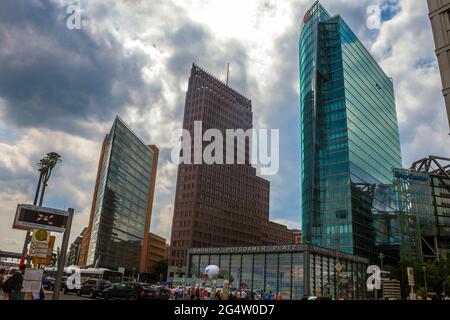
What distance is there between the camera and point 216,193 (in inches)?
5773

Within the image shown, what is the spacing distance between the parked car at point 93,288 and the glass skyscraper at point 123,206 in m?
85.4

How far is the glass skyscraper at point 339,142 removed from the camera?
86938 mm

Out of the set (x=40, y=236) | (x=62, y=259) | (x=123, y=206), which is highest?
(x=123, y=206)

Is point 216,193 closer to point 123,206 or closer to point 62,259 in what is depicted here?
point 123,206

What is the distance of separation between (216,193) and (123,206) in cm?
3560

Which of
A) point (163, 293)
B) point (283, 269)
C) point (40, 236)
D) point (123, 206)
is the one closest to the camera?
point (40, 236)

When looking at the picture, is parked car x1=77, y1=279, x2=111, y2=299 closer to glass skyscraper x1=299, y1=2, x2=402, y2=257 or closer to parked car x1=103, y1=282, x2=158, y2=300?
parked car x1=103, y1=282, x2=158, y2=300

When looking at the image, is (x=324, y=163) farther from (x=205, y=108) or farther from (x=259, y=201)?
(x=259, y=201)

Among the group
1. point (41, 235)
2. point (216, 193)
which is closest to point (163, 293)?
point (41, 235)

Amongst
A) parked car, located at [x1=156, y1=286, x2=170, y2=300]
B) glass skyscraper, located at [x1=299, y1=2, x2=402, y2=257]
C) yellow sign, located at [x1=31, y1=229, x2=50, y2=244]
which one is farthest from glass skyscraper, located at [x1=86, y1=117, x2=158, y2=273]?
yellow sign, located at [x1=31, y1=229, x2=50, y2=244]

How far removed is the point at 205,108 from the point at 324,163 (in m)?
68.4

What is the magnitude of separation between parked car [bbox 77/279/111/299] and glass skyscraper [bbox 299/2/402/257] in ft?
195

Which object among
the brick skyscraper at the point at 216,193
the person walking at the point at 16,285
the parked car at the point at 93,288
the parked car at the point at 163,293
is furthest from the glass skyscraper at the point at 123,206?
the person walking at the point at 16,285
